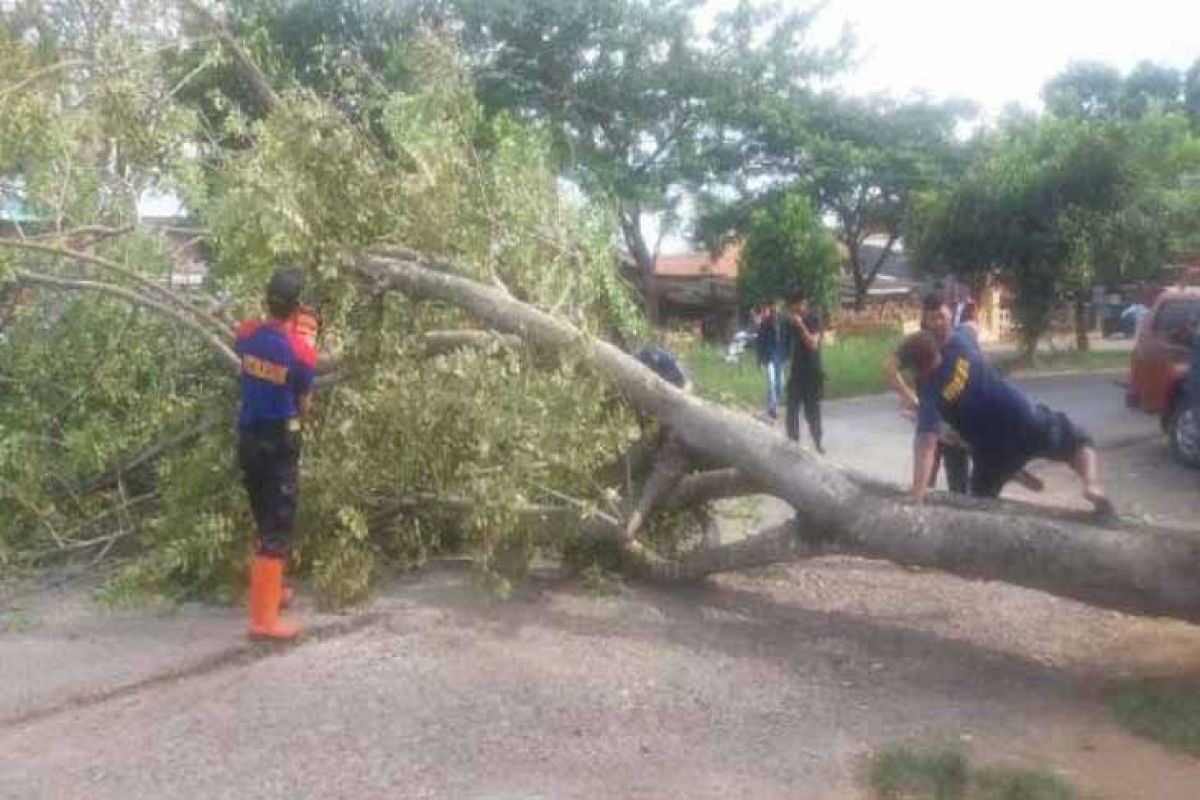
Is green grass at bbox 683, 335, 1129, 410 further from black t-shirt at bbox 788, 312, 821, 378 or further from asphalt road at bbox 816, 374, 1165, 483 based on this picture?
black t-shirt at bbox 788, 312, 821, 378

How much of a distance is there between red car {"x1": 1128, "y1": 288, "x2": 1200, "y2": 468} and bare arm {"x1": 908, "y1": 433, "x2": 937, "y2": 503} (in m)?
5.65

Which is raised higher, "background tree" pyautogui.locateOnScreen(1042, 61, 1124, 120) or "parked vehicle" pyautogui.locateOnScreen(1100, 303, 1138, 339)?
"background tree" pyautogui.locateOnScreen(1042, 61, 1124, 120)

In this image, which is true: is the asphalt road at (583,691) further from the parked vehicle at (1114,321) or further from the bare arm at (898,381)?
the parked vehicle at (1114,321)

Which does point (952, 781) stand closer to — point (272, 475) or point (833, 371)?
point (272, 475)

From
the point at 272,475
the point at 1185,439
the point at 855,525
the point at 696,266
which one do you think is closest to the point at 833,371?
the point at 1185,439

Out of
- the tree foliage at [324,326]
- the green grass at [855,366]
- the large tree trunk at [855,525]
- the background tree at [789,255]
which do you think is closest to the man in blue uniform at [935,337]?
the large tree trunk at [855,525]

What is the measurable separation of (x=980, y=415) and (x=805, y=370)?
198 inches

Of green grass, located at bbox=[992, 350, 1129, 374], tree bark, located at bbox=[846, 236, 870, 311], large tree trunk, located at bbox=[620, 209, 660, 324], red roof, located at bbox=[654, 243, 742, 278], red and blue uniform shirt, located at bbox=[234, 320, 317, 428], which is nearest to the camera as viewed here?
red and blue uniform shirt, located at bbox=[234, 320, 317, 428]

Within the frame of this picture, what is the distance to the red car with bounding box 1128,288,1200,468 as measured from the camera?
11336 mm

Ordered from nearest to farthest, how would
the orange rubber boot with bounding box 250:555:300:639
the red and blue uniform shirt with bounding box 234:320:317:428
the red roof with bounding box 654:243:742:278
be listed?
the orange rubber boot with bounding box 250:555:300:639 → the red and blue uniform shirt with bounding box 234:320:317:428 → the red roof with bounding box 654:243:742:278

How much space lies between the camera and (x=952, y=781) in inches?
178

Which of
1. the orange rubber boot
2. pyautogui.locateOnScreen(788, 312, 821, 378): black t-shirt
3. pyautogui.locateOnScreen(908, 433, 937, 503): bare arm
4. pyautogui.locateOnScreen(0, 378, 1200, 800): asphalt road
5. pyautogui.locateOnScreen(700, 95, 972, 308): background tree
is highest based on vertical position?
pyautogui.locateOnScreen(700, 95, 972, 308): background tree

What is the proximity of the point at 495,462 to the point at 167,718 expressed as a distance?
1897 mm

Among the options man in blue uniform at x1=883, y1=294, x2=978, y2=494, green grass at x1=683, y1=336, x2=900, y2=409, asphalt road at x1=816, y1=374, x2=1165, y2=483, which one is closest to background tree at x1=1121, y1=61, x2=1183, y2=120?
green grass at x1=683, y1=336, x2=900, y2=409
